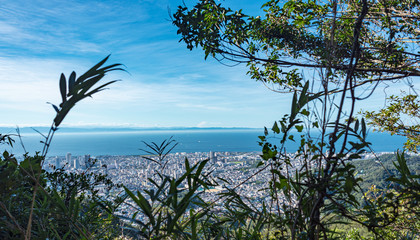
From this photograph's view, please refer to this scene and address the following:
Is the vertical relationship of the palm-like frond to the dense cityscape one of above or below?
above

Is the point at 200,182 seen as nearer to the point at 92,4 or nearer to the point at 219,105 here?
the point at 92,4

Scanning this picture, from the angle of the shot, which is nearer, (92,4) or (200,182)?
(200,182)

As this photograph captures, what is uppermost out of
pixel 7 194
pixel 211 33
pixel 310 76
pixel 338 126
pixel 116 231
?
pixel 211 33

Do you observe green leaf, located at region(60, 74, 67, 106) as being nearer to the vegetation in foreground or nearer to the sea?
the vegetation in foreground

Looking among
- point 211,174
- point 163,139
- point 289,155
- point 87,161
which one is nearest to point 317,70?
point 211,174

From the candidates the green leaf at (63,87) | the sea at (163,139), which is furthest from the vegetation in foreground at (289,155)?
the sea at (163,139)

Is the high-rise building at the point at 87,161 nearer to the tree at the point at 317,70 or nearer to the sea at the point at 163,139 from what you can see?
the sea at the point at 163,139

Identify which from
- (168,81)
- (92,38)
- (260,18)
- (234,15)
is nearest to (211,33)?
(234,15)

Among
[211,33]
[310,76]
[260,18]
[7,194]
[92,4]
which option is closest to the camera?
[310,76]

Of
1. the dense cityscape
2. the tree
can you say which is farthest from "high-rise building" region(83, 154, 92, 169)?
the tree
